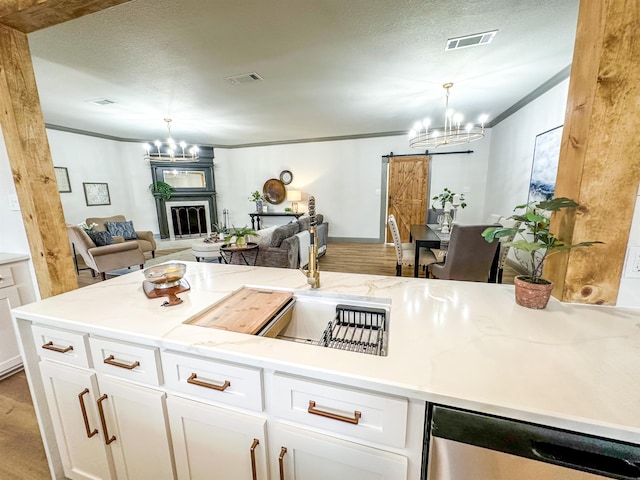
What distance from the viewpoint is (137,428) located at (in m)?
0.98

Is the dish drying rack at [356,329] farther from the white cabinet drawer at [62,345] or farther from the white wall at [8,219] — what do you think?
the white wall at [8,219]

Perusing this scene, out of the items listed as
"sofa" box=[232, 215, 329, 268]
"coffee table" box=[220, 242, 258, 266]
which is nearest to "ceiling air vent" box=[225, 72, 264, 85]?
"sofa" box=[232, 215, 329, 268]

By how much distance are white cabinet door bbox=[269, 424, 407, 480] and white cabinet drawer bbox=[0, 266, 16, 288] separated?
2.32 meters

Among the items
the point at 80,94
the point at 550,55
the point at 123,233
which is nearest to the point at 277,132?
the point at 80,94

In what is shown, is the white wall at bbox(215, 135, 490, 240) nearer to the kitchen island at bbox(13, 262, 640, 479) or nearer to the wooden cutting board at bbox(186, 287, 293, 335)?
the kitchen island at bbox(13, 262, 640, 479)

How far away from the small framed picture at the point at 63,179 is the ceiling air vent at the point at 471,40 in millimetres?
6825

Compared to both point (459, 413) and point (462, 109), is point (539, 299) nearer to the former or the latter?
point (459, 413)

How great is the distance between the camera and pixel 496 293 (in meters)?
1.17

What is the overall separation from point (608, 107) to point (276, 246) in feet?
10.4

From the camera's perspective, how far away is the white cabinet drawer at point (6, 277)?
1.81 metres

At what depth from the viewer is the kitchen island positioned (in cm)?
61

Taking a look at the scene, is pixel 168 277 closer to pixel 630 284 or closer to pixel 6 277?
pixel 6 277

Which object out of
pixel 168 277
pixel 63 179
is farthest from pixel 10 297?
pixel 63 179

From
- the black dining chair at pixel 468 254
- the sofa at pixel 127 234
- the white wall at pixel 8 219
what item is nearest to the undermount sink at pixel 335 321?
the black dining chair at pixel 468 254
